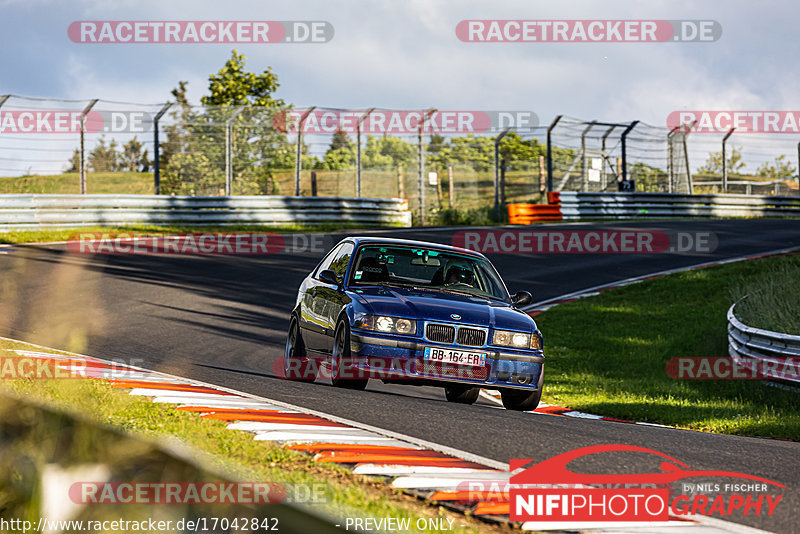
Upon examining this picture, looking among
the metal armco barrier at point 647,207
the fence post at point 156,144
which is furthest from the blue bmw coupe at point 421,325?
the metal armco barrier at point 647,207

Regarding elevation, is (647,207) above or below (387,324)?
above

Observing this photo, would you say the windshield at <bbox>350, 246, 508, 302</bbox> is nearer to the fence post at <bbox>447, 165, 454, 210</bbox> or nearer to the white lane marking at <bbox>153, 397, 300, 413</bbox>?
the white lane marking at <bbox>153, 397, 300, 413</bbox>

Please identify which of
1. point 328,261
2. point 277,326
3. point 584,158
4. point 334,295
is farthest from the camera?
point 584,158

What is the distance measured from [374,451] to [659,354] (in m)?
8.05

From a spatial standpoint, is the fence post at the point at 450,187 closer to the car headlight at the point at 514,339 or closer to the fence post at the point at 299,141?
the fence post at the point at 299,141

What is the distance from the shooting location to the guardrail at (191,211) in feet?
73.0

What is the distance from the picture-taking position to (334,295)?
28.7 feet

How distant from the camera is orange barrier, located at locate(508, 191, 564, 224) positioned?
29.7 m

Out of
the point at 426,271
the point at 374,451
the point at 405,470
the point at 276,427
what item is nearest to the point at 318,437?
the point at 276,427

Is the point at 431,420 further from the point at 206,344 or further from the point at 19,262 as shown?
the point at 19,262

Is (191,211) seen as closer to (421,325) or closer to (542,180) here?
(542,180)

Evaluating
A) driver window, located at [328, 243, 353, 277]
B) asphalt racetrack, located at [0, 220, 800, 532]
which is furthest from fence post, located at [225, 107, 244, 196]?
driver window, located at [328, 243, 353, 277]

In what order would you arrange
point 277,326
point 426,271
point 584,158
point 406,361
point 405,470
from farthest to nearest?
point 584,158 → point 277,326 → point 426,271 → point 406,361 → point 405,470

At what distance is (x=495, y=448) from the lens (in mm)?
5633
